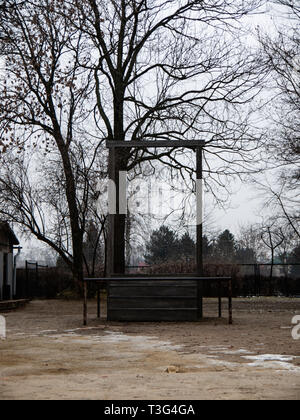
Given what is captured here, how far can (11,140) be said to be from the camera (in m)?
16.7

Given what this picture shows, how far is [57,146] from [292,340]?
15.1m

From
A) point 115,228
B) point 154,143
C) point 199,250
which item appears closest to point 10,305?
point 115,228

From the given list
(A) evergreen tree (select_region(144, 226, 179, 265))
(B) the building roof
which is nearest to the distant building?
(B) the building roof

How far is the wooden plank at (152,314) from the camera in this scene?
13.1 meters

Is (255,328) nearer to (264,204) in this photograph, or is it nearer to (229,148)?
(229,148)

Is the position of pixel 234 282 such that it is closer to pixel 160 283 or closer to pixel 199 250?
pixel 199 250

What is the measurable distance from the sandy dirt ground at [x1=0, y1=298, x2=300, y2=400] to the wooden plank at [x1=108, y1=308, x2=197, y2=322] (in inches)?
33.4

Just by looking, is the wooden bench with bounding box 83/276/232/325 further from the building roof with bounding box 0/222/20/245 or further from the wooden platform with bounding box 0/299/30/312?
the building roof with bounding box 0/222/20/245

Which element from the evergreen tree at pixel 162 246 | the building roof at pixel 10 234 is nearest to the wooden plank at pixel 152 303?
the evergreen tree at pixel 162 246

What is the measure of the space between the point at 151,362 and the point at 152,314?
20.0ft

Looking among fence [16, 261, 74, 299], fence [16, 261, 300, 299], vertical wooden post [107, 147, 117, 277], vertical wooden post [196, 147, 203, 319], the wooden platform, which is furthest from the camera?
fence [16, 261, 74, 299]

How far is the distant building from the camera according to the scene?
27.8m

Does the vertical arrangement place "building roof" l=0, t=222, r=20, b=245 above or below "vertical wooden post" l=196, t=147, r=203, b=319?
above

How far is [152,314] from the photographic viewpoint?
13219 millimetres
